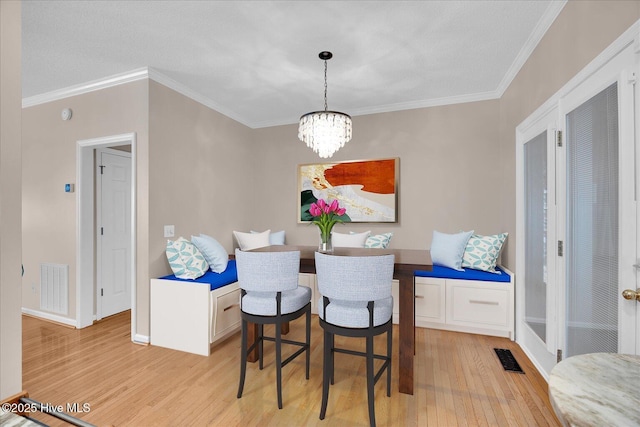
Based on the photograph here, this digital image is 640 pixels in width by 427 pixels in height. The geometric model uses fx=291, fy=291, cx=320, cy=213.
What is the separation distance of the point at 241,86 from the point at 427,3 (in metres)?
2.08

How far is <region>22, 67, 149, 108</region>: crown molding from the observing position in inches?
114

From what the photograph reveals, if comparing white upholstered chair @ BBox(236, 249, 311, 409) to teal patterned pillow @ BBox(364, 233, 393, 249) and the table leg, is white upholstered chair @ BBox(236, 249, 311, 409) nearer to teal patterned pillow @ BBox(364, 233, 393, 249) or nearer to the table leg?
the table leg

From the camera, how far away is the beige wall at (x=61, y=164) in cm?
290

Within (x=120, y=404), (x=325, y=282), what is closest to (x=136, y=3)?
(x=325, y=282)

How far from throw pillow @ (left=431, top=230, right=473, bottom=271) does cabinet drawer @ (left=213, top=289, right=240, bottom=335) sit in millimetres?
2187

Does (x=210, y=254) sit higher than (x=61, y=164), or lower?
lower

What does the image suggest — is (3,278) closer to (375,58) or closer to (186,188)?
(186,188)

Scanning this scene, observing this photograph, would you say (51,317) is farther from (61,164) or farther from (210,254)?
(210,254)

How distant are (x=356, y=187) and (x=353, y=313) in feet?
8.13

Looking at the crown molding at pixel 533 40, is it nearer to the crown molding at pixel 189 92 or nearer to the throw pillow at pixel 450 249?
the throw pillow at pixel 450 249

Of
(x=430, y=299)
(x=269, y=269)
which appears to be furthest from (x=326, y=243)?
(x=430, y=299)

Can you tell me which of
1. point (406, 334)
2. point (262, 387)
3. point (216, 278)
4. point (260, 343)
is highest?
point (216, 278)

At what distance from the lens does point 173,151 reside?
3148mm

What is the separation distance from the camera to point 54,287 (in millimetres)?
3365
